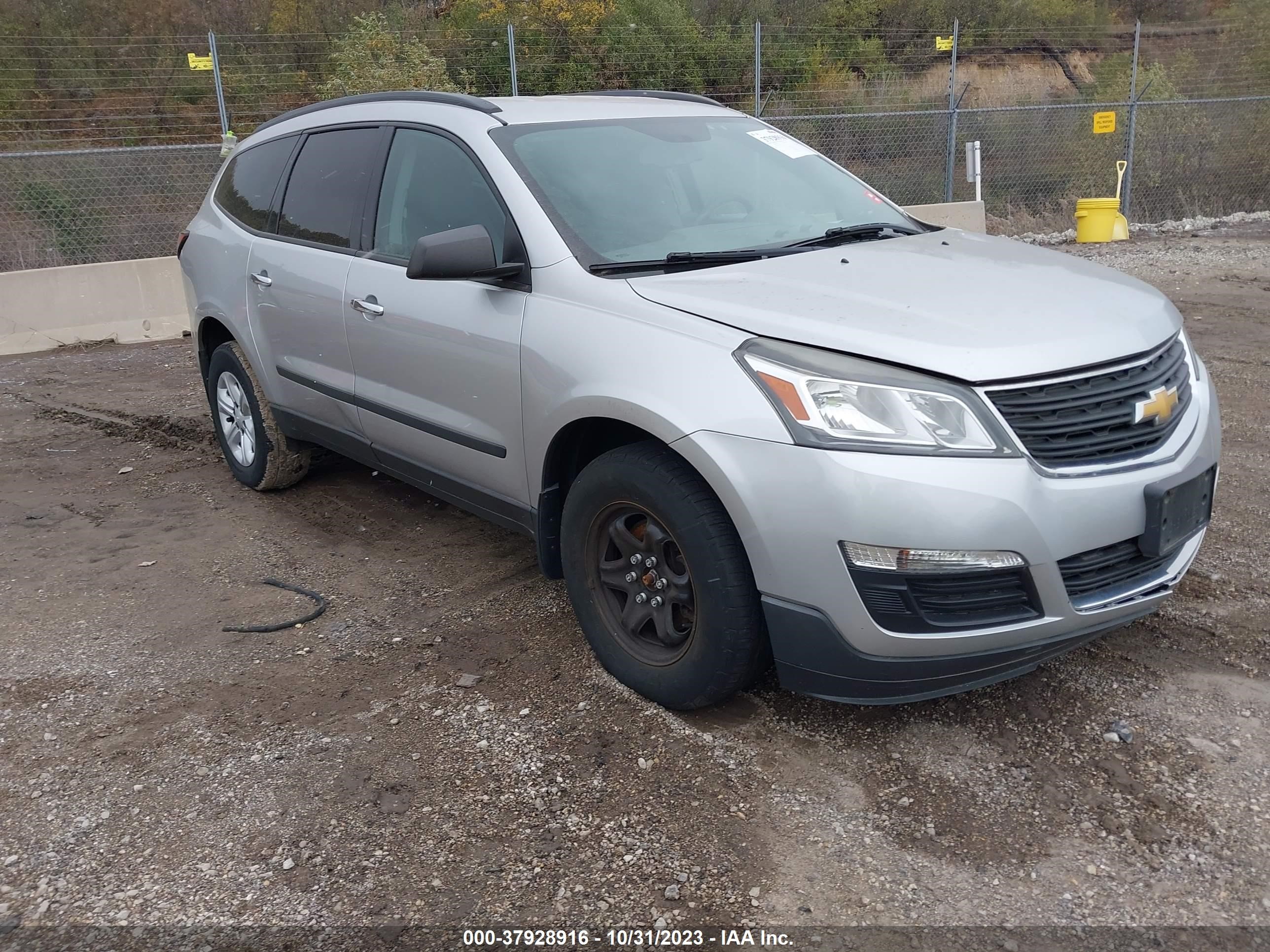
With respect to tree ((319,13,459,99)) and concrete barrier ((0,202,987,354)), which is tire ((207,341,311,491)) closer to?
concrete barrier ((0,202,987,354))

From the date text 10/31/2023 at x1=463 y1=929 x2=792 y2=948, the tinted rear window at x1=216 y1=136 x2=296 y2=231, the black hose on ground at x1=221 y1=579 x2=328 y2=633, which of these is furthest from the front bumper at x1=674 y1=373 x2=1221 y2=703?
the tinted rear window at x1=216 y1=136 x2=296 y2=231

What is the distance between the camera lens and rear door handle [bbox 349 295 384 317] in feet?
13.4

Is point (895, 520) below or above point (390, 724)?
above

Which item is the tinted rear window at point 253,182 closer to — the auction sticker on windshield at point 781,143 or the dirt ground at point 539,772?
the dirt ground at point 539,772

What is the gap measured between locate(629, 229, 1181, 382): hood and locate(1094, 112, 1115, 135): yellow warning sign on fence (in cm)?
1215

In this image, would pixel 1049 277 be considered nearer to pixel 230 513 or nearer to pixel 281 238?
pixel 281 238

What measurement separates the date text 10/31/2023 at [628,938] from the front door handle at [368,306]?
7.83 feet

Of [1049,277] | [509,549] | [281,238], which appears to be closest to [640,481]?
[1049,277]

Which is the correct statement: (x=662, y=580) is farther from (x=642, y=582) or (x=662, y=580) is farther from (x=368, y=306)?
(x=368, y=306)

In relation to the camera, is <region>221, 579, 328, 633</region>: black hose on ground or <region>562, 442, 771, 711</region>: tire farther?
<region>221, 579, 328, 633</region>: black hose on ground

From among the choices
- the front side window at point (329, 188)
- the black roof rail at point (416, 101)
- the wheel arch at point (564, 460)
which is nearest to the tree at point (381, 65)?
the black roof rail at point (416, 101)

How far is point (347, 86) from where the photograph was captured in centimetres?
1623

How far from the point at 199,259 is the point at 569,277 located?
304cm

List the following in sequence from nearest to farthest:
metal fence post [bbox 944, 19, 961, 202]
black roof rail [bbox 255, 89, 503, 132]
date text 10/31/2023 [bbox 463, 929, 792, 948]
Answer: date text 10/31/2023 [bbox 463, 929, 792, 948], black roof rail [bbox 255, 89, 503, 132], metal fence post [bbox 944, 19, 961, 202]
